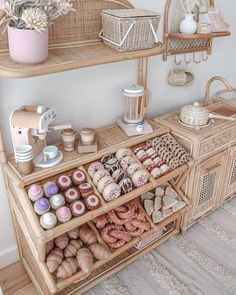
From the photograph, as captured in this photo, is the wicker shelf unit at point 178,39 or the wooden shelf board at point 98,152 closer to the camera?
the wooden shelf board at point 98,152

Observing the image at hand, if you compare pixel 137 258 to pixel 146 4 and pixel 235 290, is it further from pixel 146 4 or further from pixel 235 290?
pixel 146 4

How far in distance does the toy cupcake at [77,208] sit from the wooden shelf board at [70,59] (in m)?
0.59

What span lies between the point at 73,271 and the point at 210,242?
0.96m

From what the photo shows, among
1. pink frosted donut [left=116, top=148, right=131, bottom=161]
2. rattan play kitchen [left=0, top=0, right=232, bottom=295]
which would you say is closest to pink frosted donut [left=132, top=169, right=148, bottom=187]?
rattan play kitchen [left=0, top=0, right=232, bottom=295]

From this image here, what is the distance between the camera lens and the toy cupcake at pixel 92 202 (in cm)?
139

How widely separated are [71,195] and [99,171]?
0.60 ft

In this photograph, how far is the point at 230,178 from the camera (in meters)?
2.12

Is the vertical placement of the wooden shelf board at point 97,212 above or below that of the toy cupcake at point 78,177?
below

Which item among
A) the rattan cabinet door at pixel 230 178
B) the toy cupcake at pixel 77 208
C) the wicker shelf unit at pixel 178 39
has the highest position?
the wicker shelf unit at pixel 178 39

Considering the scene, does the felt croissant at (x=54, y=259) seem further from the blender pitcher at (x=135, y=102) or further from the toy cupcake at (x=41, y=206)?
the blender pitcher at (x=135, y=102)

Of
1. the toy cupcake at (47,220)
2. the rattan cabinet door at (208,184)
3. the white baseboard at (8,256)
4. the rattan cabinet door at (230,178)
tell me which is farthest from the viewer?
the rattan cabinet door at (230,178)

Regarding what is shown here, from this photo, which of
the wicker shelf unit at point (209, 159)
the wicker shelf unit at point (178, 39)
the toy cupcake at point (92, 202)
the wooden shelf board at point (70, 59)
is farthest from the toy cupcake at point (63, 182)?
the wicker shelf unit at point (178, 39)

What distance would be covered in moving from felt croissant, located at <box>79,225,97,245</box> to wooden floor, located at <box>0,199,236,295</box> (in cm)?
30

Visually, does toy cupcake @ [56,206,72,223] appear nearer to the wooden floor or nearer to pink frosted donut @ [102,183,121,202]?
pink frosted donut @ [102,183,121,202]
